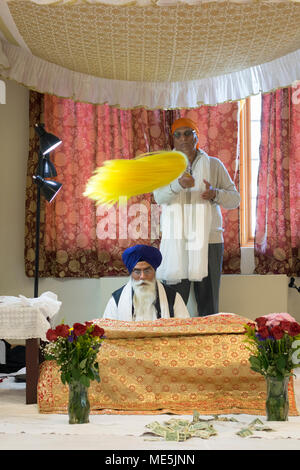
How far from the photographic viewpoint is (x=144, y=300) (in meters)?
4.59

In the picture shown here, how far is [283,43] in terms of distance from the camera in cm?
368

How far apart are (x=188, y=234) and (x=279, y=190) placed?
163 cm

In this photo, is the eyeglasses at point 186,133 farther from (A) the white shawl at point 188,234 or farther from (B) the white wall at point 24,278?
(B) the white wall at point 24,278

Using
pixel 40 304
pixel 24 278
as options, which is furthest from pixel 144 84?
pixel 24 278

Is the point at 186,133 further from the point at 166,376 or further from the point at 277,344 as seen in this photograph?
the point at 277,344

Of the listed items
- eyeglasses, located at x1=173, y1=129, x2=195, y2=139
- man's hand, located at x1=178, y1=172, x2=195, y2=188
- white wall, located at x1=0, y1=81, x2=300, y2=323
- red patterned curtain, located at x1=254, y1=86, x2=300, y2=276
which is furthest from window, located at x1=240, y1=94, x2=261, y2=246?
man's hand, located at x1=178, y1=172, x2=195, y2=188

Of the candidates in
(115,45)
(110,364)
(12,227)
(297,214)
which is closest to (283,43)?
(115,45)

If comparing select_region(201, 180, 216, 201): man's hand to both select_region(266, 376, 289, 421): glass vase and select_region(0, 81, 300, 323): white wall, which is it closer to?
select_region(0, 81, 300, 323): white wall

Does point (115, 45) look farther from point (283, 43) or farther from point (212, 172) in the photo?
point (212, 172)

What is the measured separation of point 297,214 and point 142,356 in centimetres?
311

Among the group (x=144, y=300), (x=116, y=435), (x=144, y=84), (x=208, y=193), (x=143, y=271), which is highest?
(x=144, y=84)

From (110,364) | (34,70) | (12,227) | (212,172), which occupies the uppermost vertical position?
(34,70)

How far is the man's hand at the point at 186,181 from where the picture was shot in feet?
16.1

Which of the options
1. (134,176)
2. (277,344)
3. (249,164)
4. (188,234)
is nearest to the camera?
(277,344)
